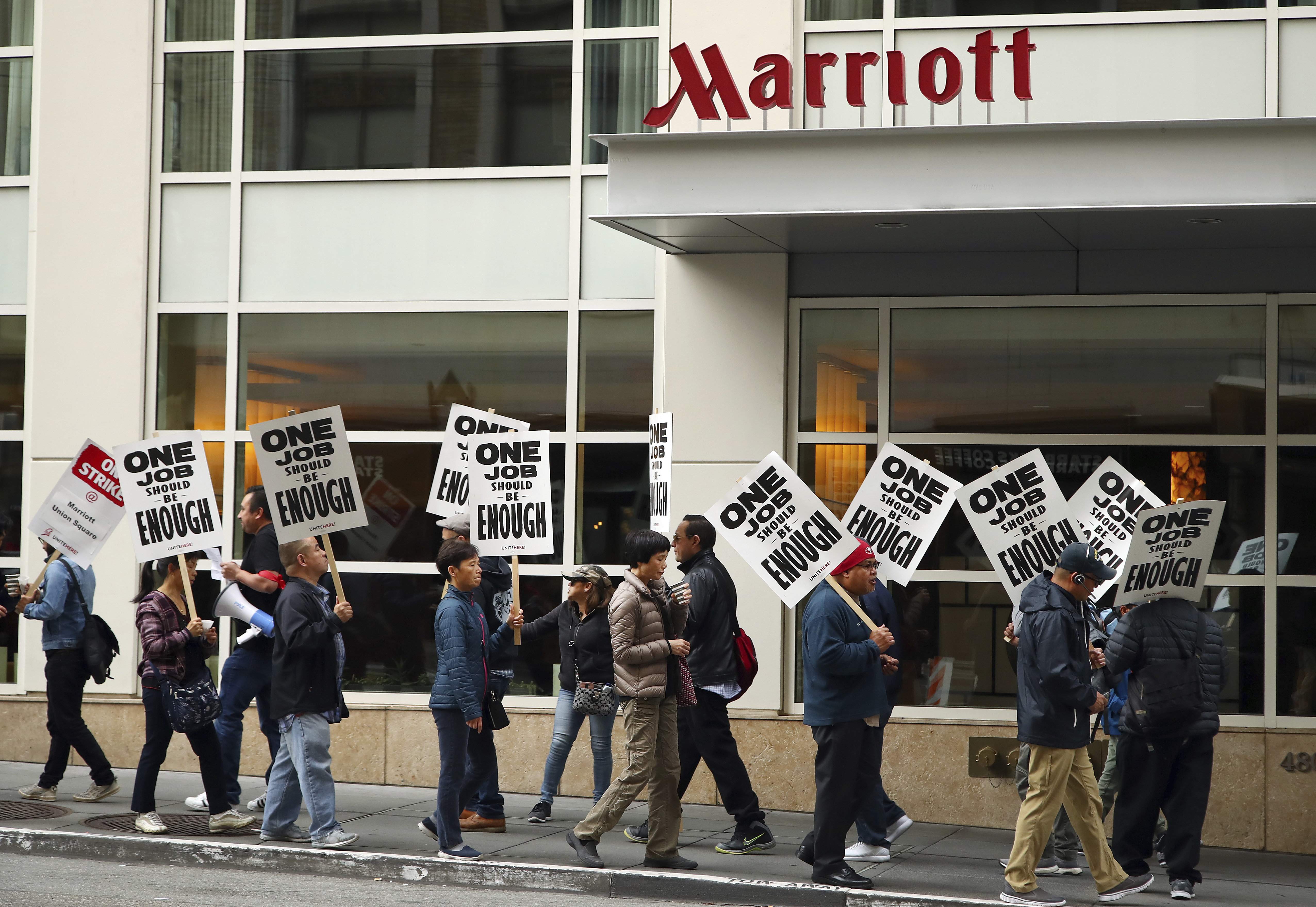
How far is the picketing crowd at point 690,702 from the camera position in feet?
27.7

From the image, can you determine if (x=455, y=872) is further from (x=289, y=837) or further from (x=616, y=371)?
(x=616, y=371)

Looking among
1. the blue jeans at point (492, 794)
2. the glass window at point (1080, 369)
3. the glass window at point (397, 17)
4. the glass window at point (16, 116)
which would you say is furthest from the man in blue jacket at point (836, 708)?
the glass window at point (16, 116)

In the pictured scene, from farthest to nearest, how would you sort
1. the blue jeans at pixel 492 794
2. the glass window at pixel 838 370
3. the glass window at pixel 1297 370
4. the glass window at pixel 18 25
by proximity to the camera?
the glass window at pixel 18 25 → the glass window at pixel 838 370 → the glass window at pixel 1297 370 → the blue jeans at pixel 492 794

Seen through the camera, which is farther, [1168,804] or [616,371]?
[616,371]

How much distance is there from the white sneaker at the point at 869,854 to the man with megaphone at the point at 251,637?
12.8 feet

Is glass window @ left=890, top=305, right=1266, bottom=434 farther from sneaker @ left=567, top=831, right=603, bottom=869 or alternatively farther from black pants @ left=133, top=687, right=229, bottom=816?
black pants @ left=133, top=687, right=229, bottom=816

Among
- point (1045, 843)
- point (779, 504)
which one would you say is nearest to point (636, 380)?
point (779, 504)

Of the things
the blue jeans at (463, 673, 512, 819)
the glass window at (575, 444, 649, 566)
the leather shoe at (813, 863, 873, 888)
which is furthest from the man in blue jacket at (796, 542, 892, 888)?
the glass window at (575, 444, 649, 566)

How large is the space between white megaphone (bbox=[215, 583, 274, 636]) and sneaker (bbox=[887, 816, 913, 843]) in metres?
4.52

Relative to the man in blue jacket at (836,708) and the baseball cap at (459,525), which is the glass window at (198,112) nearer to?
the baseball cap at (459,525)

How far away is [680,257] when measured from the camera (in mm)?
12016

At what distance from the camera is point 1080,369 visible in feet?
37.8

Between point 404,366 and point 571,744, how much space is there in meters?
3.98

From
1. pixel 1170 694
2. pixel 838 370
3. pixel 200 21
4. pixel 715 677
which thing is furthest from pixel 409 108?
pixel 1170 694
